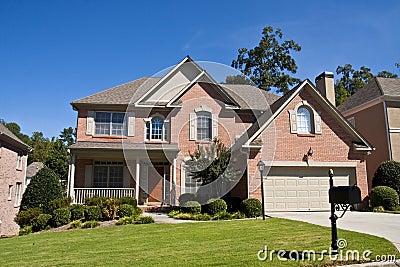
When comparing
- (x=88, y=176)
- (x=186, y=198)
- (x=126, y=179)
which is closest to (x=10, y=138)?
(x=88, y=176)

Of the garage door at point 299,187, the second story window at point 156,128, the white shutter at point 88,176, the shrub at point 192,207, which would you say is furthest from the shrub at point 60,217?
the garage door at point 299,187

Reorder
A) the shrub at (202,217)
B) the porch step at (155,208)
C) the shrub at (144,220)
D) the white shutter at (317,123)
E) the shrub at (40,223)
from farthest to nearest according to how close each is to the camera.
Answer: the porch step at (155,208)
the white shutter at (317,123)
the shrub at (202,217)
the shrub at (40,223)
the shrub at (144,220)

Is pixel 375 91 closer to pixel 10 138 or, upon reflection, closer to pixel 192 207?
pixel 192 207

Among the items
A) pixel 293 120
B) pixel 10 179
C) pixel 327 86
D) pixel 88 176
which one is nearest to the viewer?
pixel 293 120

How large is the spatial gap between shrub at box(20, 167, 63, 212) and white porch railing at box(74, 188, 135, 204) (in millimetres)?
944

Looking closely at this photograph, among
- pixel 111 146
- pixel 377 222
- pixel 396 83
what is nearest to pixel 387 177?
pixel 377 222

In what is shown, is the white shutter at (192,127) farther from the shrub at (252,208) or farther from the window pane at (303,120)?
the shrub at (252,208)

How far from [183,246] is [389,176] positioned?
43.9 feet

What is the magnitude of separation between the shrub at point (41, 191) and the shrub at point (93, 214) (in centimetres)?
370

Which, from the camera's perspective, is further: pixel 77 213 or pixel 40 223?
pixel 77 213

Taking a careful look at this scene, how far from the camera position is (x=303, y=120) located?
1543cm

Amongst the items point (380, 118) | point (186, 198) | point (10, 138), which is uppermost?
point (380, 118)

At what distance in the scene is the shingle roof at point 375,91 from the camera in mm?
20484

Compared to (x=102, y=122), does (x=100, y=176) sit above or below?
below
